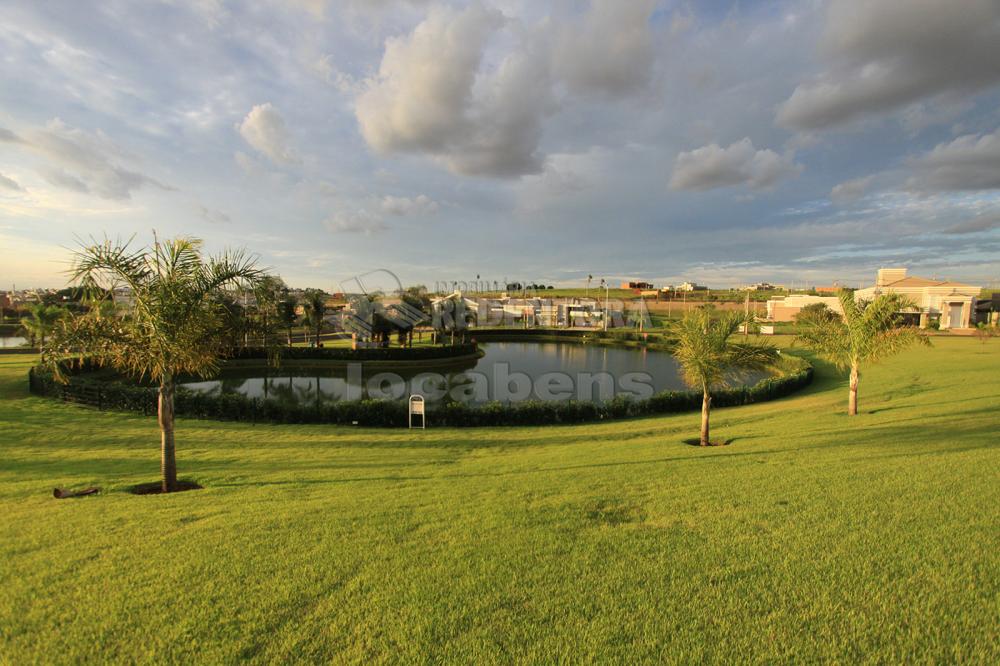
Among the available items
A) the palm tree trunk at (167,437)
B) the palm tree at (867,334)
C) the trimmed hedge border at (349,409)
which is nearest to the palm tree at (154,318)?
the palm tree trunk at (167,437)

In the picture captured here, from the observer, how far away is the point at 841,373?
101 ft

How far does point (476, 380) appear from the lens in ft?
113

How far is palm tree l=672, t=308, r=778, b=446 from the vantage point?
14281mm

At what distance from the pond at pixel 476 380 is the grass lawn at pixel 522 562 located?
16.0 metres

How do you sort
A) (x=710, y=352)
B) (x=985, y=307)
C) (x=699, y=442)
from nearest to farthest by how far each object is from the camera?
(x=710, y=352)
(x=699, y=442)
(x=985, y=307)

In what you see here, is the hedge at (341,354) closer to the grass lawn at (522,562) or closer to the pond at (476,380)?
the pond at (476,380)

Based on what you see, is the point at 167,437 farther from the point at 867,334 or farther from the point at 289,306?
the point at 289,306

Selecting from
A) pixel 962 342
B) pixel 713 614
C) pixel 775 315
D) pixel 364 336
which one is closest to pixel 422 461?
pixel 713 614

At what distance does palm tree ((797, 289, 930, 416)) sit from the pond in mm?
9404

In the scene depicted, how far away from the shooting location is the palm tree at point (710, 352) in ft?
46.9

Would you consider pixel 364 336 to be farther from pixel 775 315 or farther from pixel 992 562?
pixel 775 315

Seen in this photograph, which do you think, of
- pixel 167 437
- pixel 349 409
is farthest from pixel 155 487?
pixel 349 409

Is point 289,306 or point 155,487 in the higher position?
point 289,306

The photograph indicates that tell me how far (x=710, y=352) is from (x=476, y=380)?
72.9 ft
